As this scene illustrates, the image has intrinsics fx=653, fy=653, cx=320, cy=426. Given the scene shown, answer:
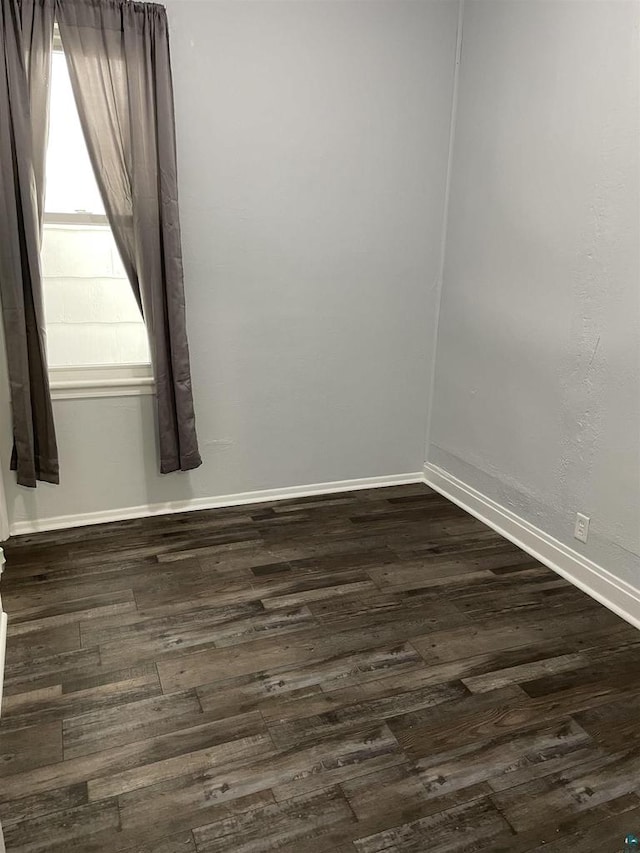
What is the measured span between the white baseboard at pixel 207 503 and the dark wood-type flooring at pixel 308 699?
0.11m

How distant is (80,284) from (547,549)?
2.47 m

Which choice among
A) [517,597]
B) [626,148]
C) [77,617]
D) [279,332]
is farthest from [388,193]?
[77,617]

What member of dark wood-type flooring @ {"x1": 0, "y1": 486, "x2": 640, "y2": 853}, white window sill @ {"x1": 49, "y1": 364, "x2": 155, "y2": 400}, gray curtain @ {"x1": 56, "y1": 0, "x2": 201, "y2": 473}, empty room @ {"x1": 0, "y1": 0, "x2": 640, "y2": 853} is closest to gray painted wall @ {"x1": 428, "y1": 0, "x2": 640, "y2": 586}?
empty room @ {"x1": 0, "y1": 0, "x2": 640, "y2": 853}

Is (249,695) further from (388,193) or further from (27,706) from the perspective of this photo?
(388,193)

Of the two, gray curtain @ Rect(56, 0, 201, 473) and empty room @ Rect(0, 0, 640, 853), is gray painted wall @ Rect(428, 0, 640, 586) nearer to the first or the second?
empty room @ Rect(0, 0, 640, 853)

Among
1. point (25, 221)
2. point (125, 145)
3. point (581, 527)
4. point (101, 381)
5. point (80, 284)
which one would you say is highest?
point (125, 145)

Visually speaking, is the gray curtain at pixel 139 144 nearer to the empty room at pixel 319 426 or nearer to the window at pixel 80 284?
the empty room at pixel 319 426

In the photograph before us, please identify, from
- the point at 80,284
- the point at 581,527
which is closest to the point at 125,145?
the point at 80,284

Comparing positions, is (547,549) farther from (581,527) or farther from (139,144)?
(139,144)

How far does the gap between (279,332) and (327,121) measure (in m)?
1.07

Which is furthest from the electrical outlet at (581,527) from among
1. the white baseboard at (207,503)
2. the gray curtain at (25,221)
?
the gray curtain at (25,221)

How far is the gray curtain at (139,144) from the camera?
2.70 metres

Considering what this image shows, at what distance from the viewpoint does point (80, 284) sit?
9.99 ft

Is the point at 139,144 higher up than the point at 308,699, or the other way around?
the point at 139,144
